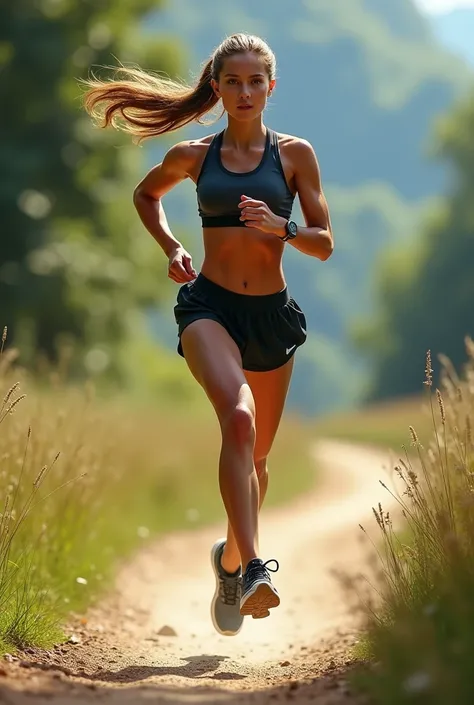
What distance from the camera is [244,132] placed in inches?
231

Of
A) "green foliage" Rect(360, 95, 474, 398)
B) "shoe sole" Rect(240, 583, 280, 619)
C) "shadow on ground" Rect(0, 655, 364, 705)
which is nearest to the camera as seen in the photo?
"shadow on ground" Rect(0, 655, 364, 705)

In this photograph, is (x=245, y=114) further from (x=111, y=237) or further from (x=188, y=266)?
(x=111, y=237)

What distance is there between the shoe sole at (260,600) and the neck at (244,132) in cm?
199

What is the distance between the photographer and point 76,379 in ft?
87.3

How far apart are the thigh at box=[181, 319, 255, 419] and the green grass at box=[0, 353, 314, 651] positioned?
66 centimetres

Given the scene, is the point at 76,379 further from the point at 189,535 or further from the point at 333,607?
the point at 333,607

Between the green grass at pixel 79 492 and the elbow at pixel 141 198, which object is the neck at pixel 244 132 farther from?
the green grass at pixel 79 492

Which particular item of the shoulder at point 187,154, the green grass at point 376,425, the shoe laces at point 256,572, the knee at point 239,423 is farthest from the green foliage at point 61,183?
the shoe laces at point 256,572

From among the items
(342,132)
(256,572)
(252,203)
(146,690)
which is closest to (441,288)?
(252,203)

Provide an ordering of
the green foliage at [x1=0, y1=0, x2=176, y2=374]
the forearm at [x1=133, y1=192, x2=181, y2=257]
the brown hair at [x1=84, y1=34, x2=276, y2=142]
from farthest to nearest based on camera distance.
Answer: the green foliage at [x1=0, y1=0, x2=176, y2=374], the brown hair at [x1=84, y1=34, x2=276, y2=142], the forearm at [x1=133, y1=192, x2=181, y2=257]

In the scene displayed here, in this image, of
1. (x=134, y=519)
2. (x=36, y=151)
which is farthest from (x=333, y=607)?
(x=36, y=151)

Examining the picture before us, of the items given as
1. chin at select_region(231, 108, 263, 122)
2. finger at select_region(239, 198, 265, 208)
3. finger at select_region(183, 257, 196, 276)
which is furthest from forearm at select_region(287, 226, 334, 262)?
chin at select_region(231, 108, 263, 122)

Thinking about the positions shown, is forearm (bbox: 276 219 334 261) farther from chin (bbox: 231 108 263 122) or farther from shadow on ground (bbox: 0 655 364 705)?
shadow on ground (bbox: 0 655 364 705)

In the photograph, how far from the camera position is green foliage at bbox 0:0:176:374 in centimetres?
2411
